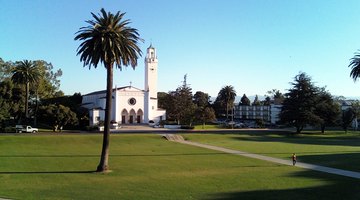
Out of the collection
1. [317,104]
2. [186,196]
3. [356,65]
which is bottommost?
[186,196]

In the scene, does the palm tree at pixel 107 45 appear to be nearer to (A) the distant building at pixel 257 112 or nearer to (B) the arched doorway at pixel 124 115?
(B) the arched doorway at pixel 124 115

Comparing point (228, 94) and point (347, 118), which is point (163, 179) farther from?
point (228, 94)

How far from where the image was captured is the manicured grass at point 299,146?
1479 inches

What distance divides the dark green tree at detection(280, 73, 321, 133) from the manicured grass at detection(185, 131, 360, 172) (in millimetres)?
6674

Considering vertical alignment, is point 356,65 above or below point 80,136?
above

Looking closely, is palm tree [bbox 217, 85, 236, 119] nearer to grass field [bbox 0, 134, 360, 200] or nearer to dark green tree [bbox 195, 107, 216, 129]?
dark green tree [bbox 195, 107, 216, 129]

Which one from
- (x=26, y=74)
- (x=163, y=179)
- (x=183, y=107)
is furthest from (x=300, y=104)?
(x=163, y=179)

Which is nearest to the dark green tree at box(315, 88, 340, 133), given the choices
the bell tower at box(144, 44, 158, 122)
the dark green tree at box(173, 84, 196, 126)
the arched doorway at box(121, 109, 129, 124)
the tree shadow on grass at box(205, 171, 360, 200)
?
the dark green tree at box(173, 84, 196, 126)

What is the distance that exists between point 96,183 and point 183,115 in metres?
80.4

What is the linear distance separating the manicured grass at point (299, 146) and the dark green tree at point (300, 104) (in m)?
6.67

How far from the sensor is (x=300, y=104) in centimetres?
9025

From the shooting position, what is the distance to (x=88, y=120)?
94312mm

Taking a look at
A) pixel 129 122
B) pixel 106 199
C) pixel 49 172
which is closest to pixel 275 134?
pixel 129 122

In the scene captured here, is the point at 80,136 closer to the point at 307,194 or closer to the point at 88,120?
the point at 88,120
